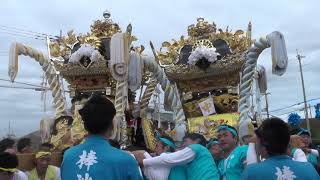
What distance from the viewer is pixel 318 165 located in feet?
20.9

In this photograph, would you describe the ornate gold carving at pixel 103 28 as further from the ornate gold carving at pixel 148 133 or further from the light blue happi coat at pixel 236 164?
the light blue happi coat at pixel 236 164

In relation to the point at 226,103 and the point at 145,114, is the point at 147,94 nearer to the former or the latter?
the point at 145,114

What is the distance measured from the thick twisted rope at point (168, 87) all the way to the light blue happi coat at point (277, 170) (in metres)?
6.36

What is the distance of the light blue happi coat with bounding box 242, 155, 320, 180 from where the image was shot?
8.55 ft

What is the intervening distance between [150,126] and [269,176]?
6934 mm

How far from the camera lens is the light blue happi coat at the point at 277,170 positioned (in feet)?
8.55

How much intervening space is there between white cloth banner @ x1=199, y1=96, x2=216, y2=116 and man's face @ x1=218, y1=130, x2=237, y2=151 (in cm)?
479

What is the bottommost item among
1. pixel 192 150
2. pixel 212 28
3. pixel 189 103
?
pixel 192 150

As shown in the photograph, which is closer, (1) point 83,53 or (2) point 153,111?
(1) point 83,53

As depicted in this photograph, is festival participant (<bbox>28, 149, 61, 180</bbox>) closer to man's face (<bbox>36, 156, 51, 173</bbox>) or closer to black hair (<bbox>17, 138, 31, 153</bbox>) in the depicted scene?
man's face (<bbox>36, 156, 51, 173</bbox>)

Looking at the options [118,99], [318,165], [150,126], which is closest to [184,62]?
[150,126]

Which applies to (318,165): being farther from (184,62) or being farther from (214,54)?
(184,62)

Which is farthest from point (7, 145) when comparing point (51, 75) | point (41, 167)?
point (51, 75)

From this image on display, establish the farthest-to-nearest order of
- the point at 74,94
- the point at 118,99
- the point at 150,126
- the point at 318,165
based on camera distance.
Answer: the point at 74,94 < the point at 150,126 < the point at 118,99 < the point at 318,165
